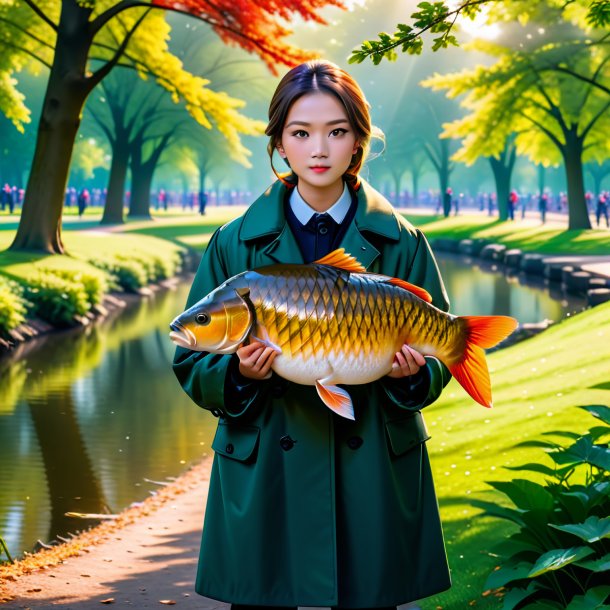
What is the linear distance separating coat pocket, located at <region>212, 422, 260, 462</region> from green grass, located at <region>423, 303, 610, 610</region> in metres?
1.69

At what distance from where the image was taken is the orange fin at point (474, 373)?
3102mm

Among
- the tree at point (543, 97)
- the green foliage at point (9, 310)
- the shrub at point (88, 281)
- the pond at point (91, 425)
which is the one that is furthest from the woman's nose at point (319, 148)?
the tree at point (543, 97)

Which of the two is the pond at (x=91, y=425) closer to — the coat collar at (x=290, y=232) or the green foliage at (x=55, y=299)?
the green foliage at (x=55, y=299)

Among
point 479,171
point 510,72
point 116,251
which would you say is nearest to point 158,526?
point 116,251

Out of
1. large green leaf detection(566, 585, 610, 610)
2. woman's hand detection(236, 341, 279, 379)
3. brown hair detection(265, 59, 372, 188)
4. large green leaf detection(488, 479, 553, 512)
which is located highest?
Result: brown hair detection(265, 59, 372, 188)

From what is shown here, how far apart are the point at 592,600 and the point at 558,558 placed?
183 mm

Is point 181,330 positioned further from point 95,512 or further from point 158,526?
point 95,512

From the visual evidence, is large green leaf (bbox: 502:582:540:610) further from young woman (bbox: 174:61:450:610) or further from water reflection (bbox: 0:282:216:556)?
water reflection (bbox: 0:282:216:556)

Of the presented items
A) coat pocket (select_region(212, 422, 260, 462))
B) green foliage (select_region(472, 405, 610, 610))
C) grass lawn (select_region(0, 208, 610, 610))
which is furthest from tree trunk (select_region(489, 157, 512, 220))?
coat pocket (select_region(212, 422, 260, 462))

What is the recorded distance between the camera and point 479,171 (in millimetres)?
66438

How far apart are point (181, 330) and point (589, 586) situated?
2077 millimetres

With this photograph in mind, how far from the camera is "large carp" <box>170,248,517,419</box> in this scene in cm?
287

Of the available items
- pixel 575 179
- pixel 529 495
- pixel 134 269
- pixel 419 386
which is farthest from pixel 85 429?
pixel 575 179

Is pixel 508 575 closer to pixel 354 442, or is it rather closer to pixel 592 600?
pixel 592 600
